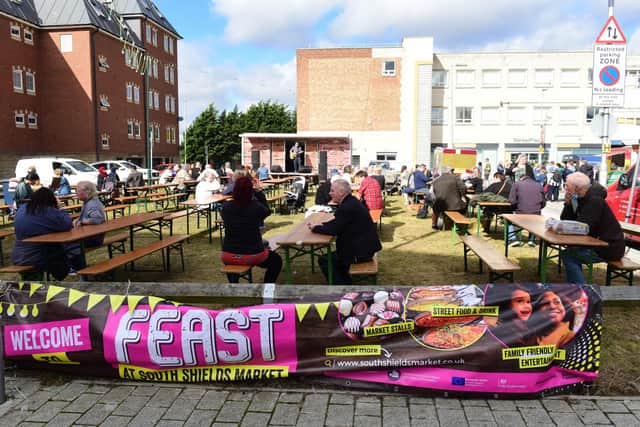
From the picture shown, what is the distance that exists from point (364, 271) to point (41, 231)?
3953 millimetres

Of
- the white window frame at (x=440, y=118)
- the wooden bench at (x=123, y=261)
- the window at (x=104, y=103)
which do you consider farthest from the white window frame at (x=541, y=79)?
the wooden bench at (x=123, y=261)

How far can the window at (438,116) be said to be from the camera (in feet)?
162

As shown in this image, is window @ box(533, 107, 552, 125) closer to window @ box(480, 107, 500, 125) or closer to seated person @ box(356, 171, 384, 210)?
window @ box(480, 107, 500, 125)

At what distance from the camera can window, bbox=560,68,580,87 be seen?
4816 centimetres

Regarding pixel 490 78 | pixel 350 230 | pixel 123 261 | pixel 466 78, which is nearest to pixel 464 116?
pixel 466 78

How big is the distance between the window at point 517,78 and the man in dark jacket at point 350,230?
1869 inches

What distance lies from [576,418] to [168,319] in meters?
3.06

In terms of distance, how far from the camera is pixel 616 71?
8.15 metres

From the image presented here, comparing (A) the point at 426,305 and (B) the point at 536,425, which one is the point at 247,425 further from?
(B) the point at 536,425

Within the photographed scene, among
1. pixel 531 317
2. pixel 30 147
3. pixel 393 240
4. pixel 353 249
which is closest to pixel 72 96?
pixel 30 147

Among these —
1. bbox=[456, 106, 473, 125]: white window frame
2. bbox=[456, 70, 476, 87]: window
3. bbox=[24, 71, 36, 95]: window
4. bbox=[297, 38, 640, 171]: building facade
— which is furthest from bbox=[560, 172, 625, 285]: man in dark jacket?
bbox=[456, 70, 476, 87]: window

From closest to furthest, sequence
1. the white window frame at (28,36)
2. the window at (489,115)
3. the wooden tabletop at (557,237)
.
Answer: the wooden tabletop at (557,237)
the white window frame at (28,36)
the window at (489,115)

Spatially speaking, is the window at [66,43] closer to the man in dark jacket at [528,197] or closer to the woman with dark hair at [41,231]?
the woman with dark hair at [41,231]

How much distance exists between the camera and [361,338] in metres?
3.89
